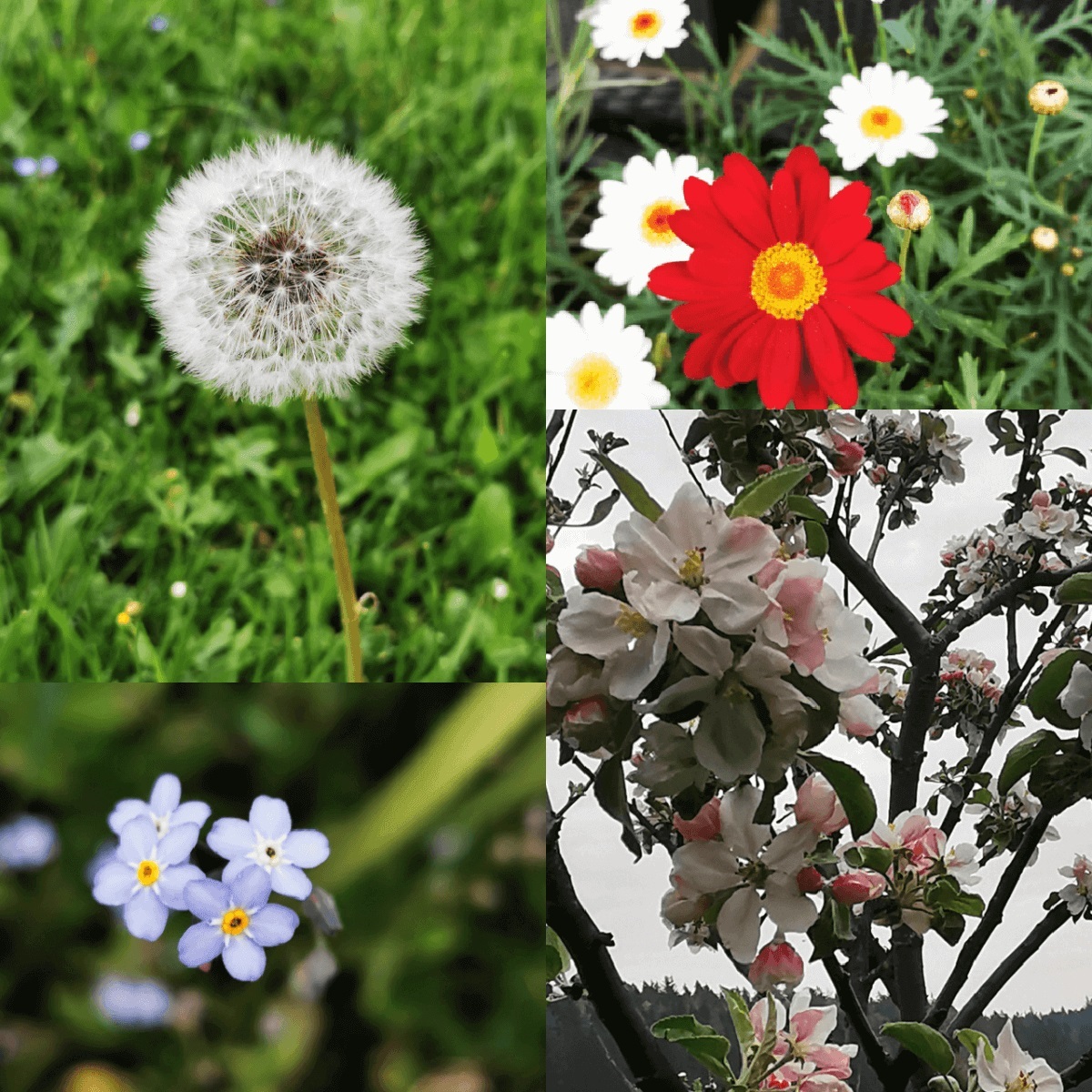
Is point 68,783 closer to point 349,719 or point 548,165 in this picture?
point 349,719

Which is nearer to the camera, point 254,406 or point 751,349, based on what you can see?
point 751,349

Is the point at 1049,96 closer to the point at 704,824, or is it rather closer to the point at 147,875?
the point at 704,824

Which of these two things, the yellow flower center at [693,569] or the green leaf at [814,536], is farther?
the green leaf at [814,536]

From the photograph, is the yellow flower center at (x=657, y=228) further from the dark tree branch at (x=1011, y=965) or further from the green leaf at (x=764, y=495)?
the dark tree branch at (x=1011, y=965)

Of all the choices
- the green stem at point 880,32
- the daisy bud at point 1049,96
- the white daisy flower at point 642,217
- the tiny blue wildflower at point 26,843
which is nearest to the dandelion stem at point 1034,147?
the daisy bud at point 1049,96

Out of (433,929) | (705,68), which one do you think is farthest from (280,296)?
(433,929)

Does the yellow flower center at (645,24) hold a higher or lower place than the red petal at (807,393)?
higher

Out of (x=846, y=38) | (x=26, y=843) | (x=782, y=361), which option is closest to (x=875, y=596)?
(x=782, y=361)
